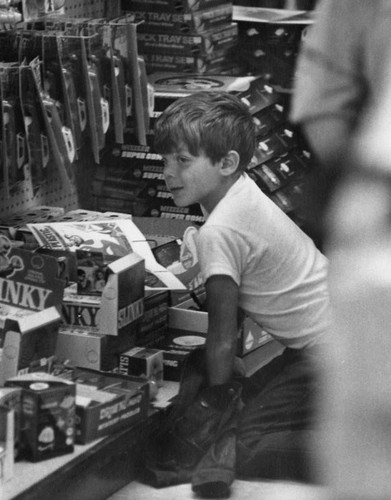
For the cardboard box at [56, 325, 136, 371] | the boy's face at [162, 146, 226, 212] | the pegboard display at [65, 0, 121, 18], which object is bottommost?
the cardboard box at [56, 325, 136, 371]

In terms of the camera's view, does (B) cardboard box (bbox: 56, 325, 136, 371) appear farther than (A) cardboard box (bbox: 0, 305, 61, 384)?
Yes

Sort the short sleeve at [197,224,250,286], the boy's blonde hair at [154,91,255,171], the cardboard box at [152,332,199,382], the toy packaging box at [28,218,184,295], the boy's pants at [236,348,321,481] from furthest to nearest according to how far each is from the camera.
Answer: the toy packaging box at [28,218,184,295], the cardboard box at [152,332,199,382], the boy's blonde hair at [154,91,255,171], the short sleeve at [197,224,250,286], the boy's pants at [236,348,321,481]

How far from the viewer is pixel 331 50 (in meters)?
0.37

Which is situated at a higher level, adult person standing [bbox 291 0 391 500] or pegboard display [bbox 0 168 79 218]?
adult person standing [bbox 291 0 391 500]

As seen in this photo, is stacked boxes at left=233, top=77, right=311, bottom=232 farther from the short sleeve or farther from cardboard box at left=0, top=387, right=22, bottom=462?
cardboard box at left=0, top=387, right=22, bottom=462

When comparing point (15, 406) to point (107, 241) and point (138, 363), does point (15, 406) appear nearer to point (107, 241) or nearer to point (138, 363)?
point (138, 363)

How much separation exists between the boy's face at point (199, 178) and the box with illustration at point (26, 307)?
13.8 inches

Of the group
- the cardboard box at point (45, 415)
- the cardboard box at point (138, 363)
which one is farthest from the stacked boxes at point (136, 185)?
the cardboard box at point (45, 415)

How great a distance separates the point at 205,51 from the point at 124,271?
1.43 m

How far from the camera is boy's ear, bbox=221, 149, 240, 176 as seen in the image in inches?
91.7

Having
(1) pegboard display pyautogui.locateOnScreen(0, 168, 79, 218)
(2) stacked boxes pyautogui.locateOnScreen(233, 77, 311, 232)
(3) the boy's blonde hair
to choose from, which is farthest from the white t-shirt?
(2) stacked boxes pyautogui.locateOnScreen(233, 77, 311, 232)

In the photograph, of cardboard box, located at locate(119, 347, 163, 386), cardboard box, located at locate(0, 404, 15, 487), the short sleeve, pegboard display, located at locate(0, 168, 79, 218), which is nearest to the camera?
cardboard box, located at locate(0, 404, 15, 487)

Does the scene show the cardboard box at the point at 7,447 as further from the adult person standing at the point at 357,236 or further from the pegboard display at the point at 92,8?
the pegboard display at the point at 92,8

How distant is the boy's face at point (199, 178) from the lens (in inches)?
91.6
